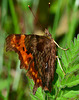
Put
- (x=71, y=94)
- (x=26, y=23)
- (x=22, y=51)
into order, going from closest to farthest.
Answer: (x=71, y=94)
(x=22, y=51)
(x=26, y=23)

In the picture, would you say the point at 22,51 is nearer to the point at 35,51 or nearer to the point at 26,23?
the point at 35,51

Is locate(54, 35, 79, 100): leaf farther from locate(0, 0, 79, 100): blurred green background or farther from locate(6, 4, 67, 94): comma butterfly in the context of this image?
locate(0, 0, 79, 100): blurred green background

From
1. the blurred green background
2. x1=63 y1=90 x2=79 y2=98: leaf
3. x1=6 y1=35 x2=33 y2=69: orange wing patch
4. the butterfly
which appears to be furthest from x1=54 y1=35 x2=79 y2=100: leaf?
the blurred green background

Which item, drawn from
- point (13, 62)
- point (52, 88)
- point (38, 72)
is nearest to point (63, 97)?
point (52, 88)

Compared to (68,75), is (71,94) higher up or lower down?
lower down

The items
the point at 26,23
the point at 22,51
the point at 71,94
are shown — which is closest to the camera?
the point at 71,94

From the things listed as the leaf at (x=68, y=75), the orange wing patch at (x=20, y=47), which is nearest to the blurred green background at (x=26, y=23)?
the orange wing patch at (x=20, y=47)

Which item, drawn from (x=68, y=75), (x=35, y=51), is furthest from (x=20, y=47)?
(x=68, y=75)

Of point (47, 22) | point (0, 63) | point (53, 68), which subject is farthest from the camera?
point (47, 22)

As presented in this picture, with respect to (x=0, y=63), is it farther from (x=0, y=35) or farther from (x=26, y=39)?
(x=26, y=39)
